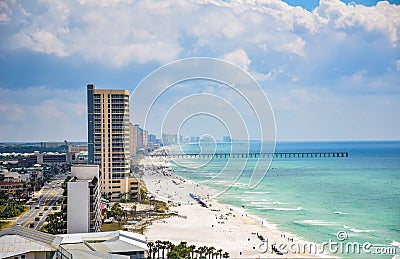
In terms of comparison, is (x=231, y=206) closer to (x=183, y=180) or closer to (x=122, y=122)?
(x=122, y=122)

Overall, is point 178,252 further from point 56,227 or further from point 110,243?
point 56,227

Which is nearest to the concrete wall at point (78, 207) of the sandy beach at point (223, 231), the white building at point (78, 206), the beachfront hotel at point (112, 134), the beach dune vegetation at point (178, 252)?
the white building at point (78, 206)

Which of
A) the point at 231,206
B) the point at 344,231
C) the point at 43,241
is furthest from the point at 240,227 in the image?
the point at 43,241

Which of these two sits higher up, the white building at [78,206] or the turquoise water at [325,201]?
the white building at [78,206]

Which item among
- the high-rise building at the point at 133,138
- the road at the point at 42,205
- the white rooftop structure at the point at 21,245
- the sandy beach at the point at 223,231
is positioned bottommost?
the sandy beach at the point at 223,231

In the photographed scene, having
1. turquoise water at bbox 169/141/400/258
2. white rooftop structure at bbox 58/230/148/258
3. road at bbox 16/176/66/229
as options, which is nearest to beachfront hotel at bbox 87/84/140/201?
road at bbox 16/176/66/229

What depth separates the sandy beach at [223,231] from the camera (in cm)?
1048

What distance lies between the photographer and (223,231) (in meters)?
12.9

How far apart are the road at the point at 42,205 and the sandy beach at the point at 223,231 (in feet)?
9.96

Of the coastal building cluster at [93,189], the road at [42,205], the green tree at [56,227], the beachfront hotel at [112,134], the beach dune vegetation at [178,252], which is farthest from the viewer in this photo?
the beachfront hotel at [112,134]

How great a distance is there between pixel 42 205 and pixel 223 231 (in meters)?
6.28

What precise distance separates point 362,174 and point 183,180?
1081 cm

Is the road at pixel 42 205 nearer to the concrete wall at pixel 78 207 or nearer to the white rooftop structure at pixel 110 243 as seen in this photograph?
the concrete wall at pixel 78 207

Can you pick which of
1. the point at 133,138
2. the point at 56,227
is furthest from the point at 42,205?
the point at 56,227
